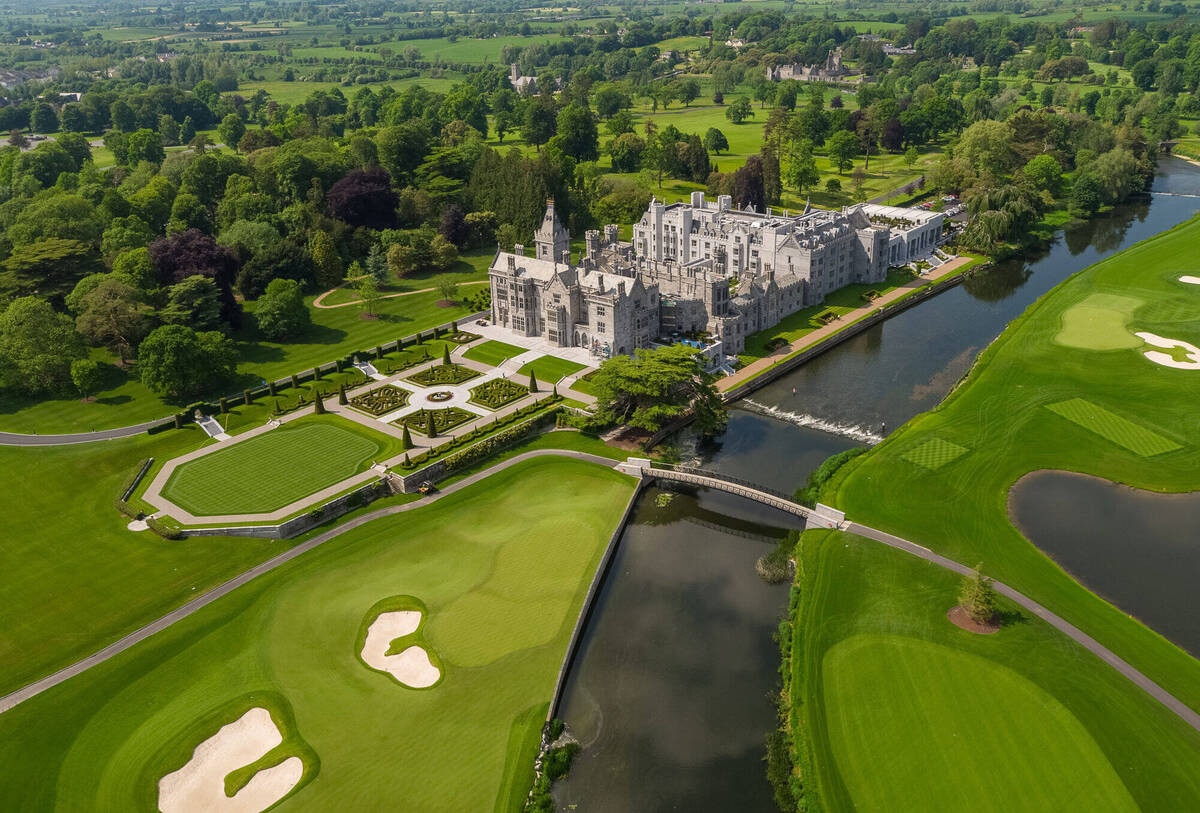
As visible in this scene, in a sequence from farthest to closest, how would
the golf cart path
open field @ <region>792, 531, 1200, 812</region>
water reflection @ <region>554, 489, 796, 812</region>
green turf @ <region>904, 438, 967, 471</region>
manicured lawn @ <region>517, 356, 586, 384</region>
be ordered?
manicured lawn @ <region>517, 356, 586, 384</region> → green turf @ <region>904, 438, 967, 471</region> → the golf cart path → water reflection @ <region>554, 489, 796, 812</region> → open field @ <region>792, 531, 1200, 812</region>

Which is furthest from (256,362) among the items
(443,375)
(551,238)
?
(551,238)

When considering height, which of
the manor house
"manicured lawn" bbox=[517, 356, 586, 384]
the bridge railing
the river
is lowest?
the river

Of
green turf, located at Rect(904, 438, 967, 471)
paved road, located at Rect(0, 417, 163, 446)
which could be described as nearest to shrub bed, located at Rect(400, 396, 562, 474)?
paved road, located at Rect(0, 417, 163, 446)

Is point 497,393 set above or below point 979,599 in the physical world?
below

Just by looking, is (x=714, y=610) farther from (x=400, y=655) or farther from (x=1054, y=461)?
(x=1054, y=461)

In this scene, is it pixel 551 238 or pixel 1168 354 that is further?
pixel 551 238

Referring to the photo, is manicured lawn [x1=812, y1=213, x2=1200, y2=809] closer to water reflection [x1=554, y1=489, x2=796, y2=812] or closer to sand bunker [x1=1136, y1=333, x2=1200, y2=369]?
sand bunker [x1=1136, y1=333, x2=1200, y2=369]

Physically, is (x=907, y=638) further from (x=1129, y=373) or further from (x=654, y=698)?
(x=1129, y=373)
